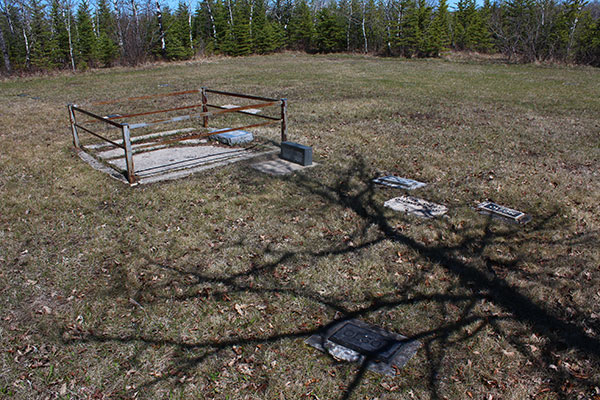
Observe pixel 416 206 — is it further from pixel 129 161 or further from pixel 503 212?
pixel 129 161

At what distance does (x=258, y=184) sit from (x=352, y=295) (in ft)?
10.5

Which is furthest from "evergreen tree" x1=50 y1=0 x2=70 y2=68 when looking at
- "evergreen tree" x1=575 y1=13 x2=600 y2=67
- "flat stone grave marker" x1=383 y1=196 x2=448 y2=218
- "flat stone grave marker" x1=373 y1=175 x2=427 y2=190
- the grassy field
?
"evergreen tree" x1=575 y1=13 x2=600 y2=67

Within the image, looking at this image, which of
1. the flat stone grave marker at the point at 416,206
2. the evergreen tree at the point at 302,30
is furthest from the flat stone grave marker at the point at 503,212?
the evergreen tree at the point at 302,30

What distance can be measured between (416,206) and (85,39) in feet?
97.8

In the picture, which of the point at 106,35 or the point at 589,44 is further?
the point at 106,35

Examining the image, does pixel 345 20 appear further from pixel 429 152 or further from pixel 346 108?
pixel 429 152

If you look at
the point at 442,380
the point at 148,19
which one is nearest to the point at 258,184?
the point at 442,380

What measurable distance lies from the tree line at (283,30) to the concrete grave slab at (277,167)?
894 inches

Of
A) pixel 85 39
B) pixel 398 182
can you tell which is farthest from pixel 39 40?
pixel 398 182

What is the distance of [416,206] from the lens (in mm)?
6129

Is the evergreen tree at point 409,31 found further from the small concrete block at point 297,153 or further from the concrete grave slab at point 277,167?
the concrete grave slab at point 277,167

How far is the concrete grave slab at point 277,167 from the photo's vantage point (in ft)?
24.6

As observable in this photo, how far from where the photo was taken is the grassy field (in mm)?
3266

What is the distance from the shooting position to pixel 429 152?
8625 millimetres
